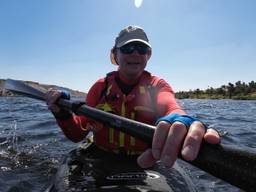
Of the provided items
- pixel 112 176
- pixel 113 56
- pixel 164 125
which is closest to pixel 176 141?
pixel 164 125

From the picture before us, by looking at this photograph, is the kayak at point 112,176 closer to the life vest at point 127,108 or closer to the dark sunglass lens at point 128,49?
the life vest at point 127,108

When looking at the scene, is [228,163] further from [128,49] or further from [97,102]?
[97,102]

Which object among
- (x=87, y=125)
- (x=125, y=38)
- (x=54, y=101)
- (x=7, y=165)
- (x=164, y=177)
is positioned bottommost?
(x=7, y=165)

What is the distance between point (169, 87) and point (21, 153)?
5059 millimetres

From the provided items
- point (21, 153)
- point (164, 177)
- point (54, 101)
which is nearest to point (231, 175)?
point (164, 177)

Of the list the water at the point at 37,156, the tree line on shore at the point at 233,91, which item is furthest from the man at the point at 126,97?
the tree line on shore at the point at 233,91

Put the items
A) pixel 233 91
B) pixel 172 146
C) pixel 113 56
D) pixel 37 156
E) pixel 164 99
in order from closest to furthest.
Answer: pixel 172 146 → pixel 164 99 → pixel 113 56 → pixel 37 156 → pixel 233 91

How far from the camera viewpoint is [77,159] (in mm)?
4539

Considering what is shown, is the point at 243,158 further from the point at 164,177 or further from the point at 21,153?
the point at 21,153

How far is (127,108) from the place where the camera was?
185 inches

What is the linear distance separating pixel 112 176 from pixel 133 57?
1.76m

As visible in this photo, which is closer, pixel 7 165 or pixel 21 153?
pixel 7 165

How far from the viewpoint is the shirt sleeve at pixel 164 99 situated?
3.93m

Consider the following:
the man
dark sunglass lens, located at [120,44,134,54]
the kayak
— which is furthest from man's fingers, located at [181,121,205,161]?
dark sunglass lens, located at [120,44,134,54]
